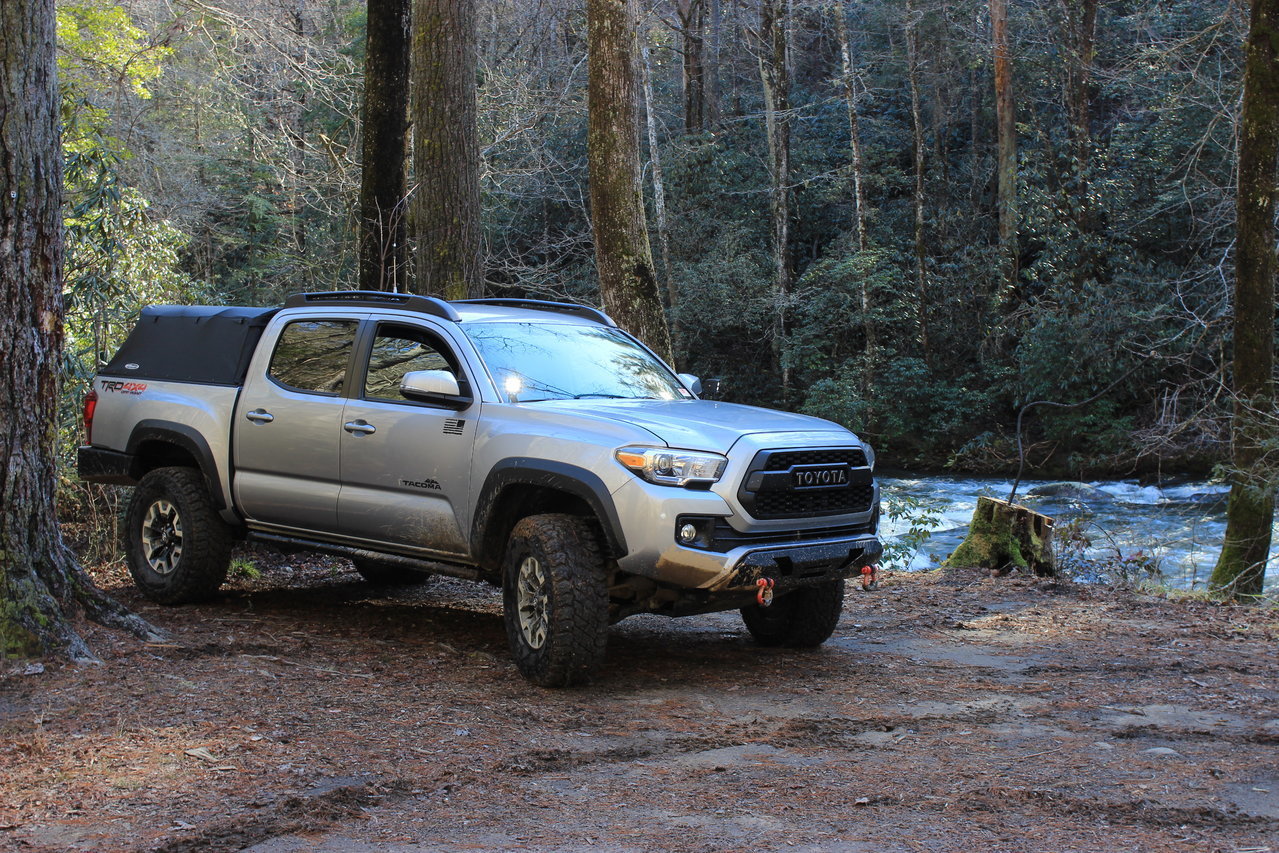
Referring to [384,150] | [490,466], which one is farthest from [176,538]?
[384,150]

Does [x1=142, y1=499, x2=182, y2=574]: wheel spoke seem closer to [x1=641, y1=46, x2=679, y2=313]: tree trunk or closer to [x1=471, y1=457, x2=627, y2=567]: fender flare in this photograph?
[x1=471, y1=457, x2=627, y2=567]: fender flare

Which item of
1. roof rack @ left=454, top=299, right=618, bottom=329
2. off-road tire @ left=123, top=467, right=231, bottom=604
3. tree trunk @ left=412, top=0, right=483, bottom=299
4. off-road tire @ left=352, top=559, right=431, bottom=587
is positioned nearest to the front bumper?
roof rack @ left=454, top=299, right=618, bottom=329

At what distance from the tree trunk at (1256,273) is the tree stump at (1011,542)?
90.6 inches

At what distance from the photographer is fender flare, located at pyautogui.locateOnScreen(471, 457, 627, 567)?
598 centimetres

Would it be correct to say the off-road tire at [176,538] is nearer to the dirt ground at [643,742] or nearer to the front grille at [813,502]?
the dirt ground at [643,742]

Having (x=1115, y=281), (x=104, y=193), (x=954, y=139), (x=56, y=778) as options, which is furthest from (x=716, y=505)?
(x=954, y=139)

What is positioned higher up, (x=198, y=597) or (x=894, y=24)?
(x=894, y=24)

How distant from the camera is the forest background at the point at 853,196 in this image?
23594 millimetres

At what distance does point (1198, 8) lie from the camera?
87.1ft

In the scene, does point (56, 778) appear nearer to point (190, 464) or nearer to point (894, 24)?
point (190, 464)

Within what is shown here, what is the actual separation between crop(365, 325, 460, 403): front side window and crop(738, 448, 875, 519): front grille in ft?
6.87

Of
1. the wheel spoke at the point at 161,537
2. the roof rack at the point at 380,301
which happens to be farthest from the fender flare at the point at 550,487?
the wheel spoke at the point at 161,537

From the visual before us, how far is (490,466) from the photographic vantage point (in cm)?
647

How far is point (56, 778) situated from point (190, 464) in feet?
13.2
